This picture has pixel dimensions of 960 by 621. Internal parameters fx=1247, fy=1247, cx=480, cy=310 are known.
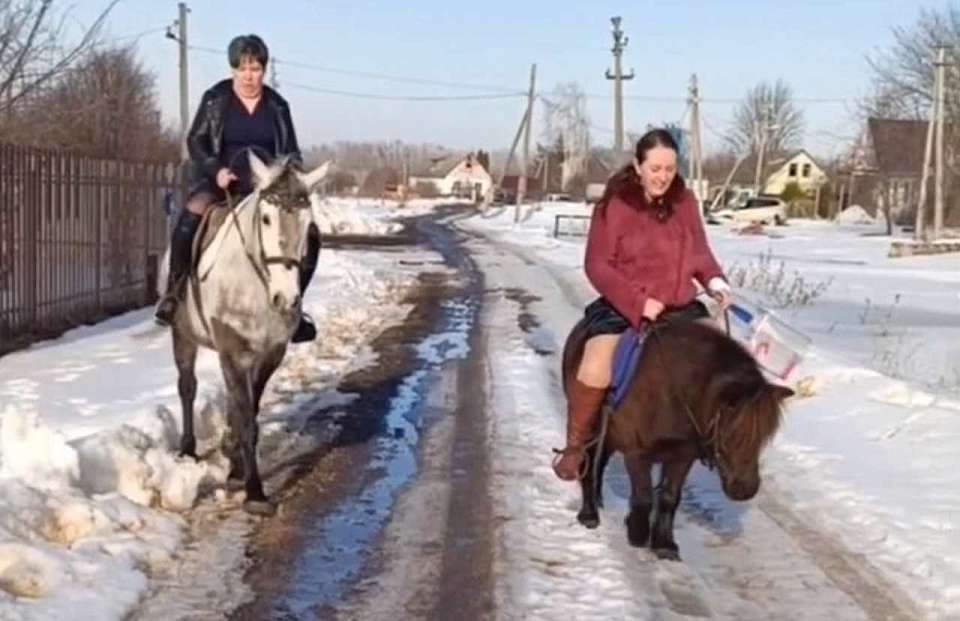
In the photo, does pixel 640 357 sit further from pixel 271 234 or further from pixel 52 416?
pixel 52 416

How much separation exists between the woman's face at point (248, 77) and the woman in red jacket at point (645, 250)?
246 centimetres

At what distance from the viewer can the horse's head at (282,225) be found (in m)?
6.68

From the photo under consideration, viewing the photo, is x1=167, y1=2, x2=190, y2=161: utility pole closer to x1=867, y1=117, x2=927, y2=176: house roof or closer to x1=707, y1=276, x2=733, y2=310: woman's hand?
x1=707, y1=276, x2=733, y2=310: woman's hand

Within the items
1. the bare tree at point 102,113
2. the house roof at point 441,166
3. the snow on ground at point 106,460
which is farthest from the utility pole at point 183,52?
the house roof at point 441,166

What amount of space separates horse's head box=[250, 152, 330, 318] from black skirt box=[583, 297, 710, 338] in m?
1.59

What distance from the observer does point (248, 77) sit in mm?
7543

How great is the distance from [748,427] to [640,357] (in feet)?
2.59

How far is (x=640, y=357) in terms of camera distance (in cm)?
612

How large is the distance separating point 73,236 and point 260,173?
32.7ft

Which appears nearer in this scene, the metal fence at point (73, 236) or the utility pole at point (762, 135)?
the metal fence at point (73, 236)

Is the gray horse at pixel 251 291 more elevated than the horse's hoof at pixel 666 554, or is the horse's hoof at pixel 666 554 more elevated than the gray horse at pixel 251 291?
the gray horse at pixel 251 291

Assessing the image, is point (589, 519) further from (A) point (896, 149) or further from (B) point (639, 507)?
(A) point (896, 149)

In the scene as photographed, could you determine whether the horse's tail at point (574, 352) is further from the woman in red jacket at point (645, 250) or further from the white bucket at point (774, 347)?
the white bucket at point (774, 347)

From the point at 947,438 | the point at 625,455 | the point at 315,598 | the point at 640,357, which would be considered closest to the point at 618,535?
the point at 625,455
